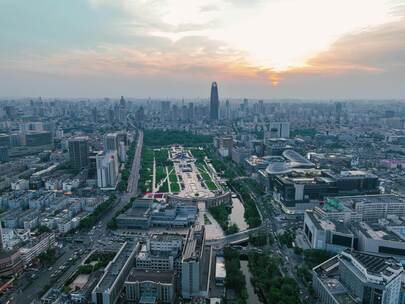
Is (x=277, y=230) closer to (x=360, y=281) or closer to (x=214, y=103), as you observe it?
(x=360, y=281)

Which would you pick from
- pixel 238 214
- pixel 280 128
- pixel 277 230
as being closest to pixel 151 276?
pixel 277 230

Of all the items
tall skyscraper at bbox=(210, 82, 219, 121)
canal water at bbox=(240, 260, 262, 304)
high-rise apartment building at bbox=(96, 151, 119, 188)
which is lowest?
canal water at bbox=(240, 260, 262, 304)

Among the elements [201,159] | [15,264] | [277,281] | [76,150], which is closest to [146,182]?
[76,150]

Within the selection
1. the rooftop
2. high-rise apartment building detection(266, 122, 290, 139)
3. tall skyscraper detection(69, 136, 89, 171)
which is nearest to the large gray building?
the rooftop

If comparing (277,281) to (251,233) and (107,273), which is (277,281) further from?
(107,273)

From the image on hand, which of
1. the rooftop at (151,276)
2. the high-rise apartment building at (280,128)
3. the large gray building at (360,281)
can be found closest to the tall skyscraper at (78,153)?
the rooftop at (151,276)

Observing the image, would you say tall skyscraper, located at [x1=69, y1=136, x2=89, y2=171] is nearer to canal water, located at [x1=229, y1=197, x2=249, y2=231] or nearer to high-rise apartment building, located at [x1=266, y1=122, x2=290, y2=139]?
canal water, located at [x1=229, y1=197, x2=249, y2=231]

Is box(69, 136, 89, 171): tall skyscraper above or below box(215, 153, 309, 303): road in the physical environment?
above
